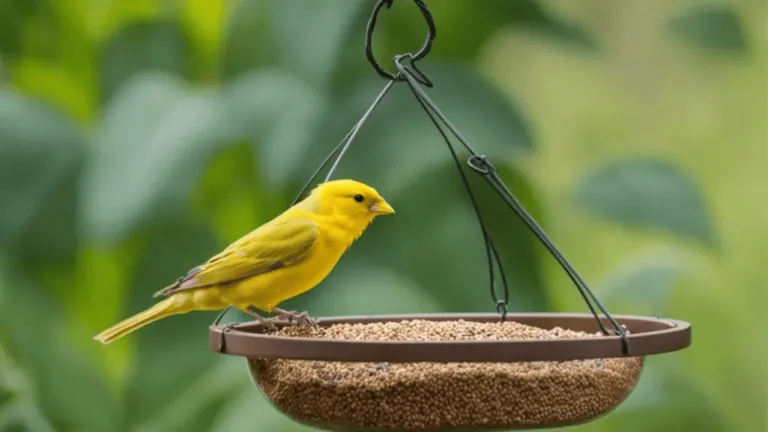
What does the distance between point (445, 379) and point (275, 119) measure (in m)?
1.53

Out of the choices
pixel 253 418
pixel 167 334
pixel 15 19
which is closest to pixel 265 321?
pixel 253 418

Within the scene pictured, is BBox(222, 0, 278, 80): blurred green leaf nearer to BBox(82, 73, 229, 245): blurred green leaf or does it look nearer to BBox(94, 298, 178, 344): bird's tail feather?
BBox(82, 73, 229, 245): blurred green leaf

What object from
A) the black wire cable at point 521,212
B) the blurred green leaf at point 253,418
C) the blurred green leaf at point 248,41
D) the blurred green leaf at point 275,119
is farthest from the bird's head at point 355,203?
the blurred green leaf at point 248,41

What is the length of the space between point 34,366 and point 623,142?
2471 mm

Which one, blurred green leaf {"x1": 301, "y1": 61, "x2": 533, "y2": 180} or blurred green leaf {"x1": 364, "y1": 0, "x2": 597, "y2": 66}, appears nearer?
blurred green leaf {"x1": 301, "y1": 61, "x2": 533, "y2": 180}

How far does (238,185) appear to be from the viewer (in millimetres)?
3551

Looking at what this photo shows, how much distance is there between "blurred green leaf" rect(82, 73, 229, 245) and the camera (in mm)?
3049

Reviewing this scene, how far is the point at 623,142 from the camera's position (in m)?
4.75

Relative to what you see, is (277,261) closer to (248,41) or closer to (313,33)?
(313,33)

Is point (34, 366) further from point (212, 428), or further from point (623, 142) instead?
point (623, 142)

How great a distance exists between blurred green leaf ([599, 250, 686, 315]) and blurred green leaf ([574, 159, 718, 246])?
11 cm

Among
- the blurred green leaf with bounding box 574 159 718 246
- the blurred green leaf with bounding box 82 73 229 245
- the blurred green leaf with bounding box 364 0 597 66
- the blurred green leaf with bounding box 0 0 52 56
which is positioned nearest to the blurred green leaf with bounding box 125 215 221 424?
the blurred green leaf with bounding box 82 73 229 245

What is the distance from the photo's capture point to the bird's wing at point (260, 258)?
2064mm

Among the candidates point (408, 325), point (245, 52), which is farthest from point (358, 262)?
point (408, 325)
